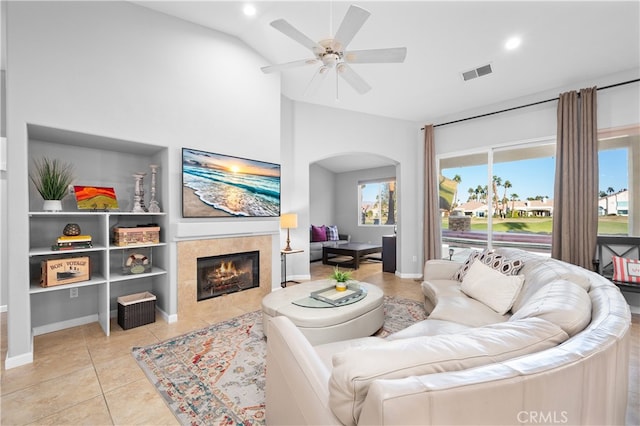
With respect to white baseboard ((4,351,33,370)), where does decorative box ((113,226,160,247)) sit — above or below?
above

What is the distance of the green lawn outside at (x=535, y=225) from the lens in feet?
12.3

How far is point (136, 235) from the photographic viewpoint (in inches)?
119

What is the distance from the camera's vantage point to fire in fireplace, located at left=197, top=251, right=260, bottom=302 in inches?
135

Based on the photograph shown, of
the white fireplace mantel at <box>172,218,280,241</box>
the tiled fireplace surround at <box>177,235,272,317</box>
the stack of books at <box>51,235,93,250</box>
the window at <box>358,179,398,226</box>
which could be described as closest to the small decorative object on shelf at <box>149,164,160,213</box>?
the white fireplace mantel at <box>172,218,280,241</box>

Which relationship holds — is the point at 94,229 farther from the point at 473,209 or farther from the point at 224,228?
the point at 473,209

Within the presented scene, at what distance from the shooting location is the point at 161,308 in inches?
131

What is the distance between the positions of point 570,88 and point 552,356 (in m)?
4.83

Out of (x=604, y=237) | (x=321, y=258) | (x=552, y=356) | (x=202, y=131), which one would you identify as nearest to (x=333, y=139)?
(x=202, y=131)

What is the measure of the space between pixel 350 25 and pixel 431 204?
3.99 meters

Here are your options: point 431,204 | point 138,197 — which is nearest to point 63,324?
point 138,197

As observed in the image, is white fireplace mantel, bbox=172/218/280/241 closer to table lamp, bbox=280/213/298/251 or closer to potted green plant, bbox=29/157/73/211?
table lamp, bbox=280/213/298/251

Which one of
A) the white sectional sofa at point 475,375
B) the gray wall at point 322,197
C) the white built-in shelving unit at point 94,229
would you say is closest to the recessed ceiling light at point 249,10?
the white built-in shelving unit at point 94,229

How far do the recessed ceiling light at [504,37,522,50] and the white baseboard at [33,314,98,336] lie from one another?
5590 mm

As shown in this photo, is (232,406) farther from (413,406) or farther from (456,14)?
(456,14)
